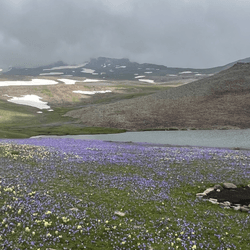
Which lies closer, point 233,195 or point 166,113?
point 233,195

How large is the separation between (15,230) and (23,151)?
23.2 metres

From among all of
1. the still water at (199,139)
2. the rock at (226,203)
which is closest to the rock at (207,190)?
the rock at (226,203)

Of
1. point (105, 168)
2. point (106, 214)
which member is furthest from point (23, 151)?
point (106, 214)

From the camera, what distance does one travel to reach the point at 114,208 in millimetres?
15812

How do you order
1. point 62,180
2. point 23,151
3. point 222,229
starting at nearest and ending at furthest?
point 222,229 → point 62,180 → point 23,151

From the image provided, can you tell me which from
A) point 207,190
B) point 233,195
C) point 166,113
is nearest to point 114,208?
point 207,190

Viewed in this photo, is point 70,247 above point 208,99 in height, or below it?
below

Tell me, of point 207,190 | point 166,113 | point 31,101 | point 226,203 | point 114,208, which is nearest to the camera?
point 114,208

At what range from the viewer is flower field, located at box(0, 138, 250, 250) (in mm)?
11727

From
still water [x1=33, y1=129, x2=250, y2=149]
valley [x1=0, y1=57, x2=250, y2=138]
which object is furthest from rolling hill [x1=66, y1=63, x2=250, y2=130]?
still water [x1=33, y1=129, x2=250, y2=149]

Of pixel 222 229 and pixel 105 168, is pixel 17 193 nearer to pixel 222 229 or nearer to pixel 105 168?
pixel 105 168

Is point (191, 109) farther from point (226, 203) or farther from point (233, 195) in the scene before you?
point (226, 203)

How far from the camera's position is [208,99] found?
127m

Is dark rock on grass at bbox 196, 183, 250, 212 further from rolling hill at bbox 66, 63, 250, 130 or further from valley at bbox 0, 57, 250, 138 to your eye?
rolling hill at bbox 66, 63, 250, 130
